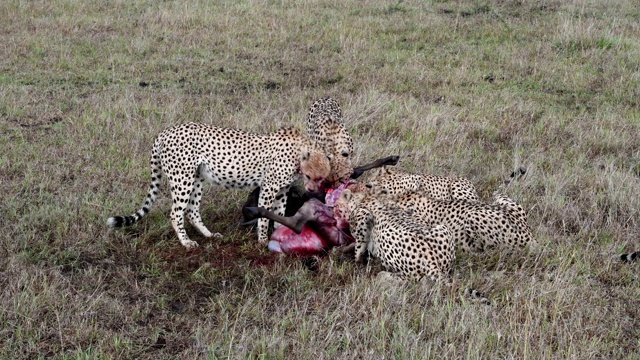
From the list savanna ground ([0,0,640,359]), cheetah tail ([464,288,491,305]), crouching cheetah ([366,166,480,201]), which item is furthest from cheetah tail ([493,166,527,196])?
cheetah tail ([464,288,491,305])

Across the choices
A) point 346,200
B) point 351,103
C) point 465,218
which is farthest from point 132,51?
point 465,218

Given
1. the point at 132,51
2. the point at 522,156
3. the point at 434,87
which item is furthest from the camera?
the point at 132,51

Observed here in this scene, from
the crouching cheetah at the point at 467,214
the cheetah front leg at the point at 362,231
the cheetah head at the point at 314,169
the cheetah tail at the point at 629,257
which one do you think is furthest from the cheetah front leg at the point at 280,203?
the cheetah tail at the point at 629,257

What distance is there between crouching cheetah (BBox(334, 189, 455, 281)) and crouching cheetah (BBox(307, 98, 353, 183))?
0.76 metres

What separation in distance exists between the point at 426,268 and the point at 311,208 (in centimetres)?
116

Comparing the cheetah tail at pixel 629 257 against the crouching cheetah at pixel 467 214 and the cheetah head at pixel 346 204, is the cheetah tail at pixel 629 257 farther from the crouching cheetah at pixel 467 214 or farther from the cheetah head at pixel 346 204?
the cheetah head at pixel 346 204

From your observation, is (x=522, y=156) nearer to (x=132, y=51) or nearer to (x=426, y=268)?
(x=426, y=268)

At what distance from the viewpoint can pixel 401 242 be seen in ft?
16.0

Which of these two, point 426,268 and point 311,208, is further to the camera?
point 311,208

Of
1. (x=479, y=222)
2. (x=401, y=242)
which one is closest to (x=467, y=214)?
(x=479, y=222)

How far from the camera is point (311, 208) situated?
5633 mm

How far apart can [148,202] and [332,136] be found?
6.36 feet

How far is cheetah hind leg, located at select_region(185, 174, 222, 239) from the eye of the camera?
18.9 ft

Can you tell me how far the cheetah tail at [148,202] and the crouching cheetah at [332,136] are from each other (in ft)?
4.27
